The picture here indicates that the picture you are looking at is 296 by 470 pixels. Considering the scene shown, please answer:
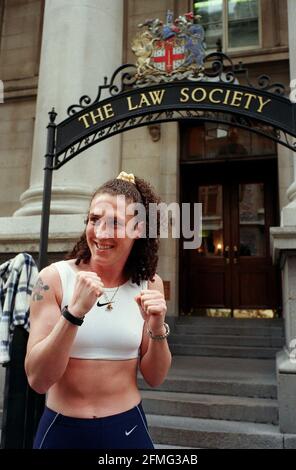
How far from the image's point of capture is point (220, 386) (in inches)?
228

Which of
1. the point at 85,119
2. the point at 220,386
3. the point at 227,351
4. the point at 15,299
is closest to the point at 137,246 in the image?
the point at 15,299

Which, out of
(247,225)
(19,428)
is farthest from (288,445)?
(247,225)

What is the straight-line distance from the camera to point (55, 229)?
5625mm

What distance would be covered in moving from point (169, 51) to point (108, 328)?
176 inches

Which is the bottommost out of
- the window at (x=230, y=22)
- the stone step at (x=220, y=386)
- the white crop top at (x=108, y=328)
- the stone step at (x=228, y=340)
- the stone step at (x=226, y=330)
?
the stone step at (x=220, y=386)

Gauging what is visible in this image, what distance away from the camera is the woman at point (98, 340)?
61.1 inches

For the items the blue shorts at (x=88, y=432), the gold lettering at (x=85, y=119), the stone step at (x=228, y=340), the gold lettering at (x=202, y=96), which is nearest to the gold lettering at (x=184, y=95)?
the gold lettering at (x=202, y=96)

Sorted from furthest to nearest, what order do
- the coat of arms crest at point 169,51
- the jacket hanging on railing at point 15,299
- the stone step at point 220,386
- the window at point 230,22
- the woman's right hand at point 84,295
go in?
the window at point 230,22
the stone step at point 220,386
the coat of arms crest at point 169,51
the jacket hanging on railing at point 15,299
the woman's right hand at point 84,295

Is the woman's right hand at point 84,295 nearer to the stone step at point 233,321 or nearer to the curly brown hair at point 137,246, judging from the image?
the curly brown hair at point 137,246

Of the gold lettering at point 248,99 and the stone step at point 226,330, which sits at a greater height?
the gold lettering at point 248,99

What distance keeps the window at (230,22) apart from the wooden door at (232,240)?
316cm

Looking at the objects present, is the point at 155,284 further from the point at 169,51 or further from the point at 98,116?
the point at 169,51

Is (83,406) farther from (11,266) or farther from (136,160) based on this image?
(136,160)

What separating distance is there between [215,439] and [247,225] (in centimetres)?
622
